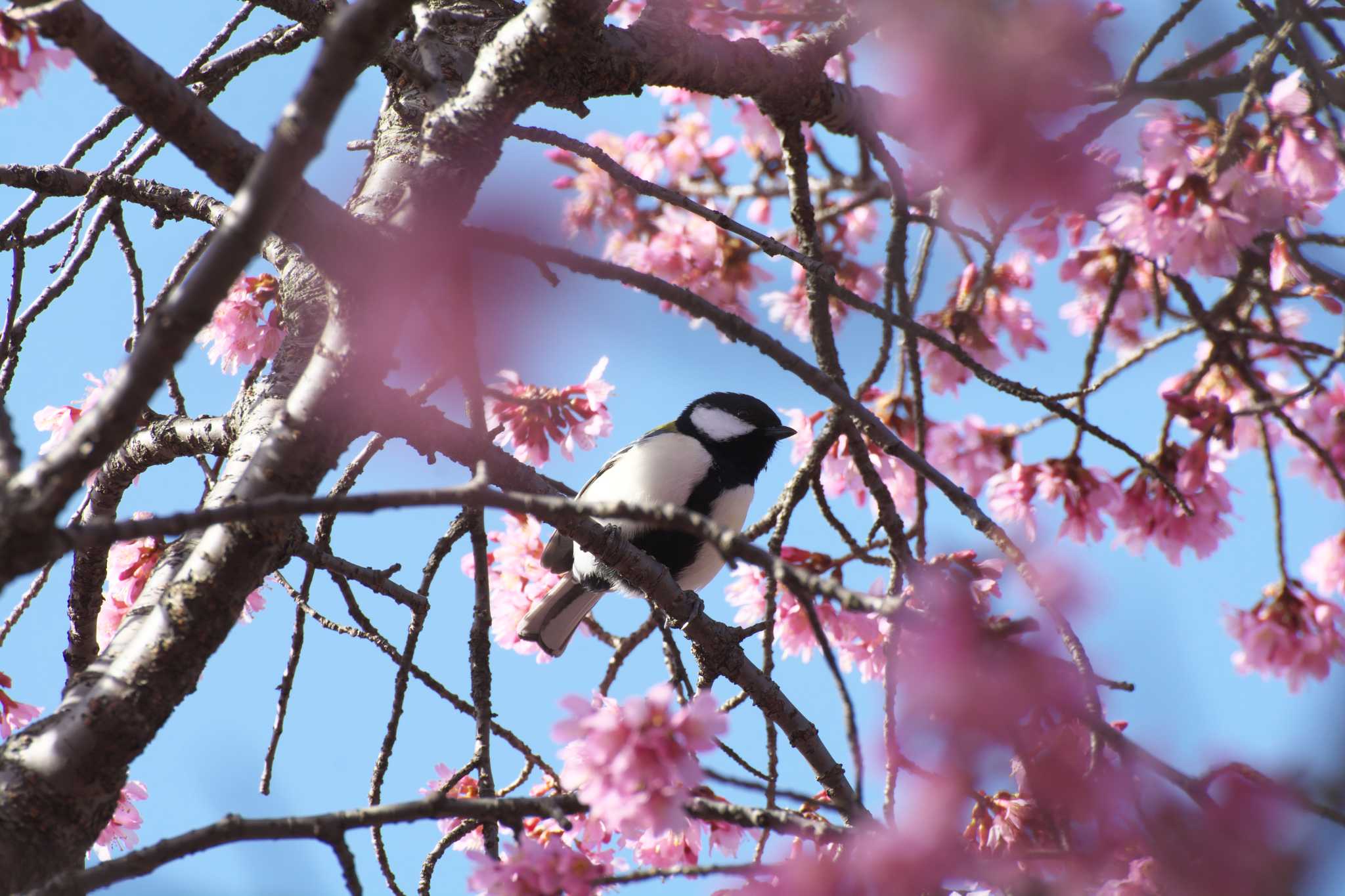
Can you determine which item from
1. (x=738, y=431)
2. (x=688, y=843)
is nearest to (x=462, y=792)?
(x=688, y=843)

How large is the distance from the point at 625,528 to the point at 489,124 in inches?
74.2

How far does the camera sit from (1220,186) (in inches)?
82.3

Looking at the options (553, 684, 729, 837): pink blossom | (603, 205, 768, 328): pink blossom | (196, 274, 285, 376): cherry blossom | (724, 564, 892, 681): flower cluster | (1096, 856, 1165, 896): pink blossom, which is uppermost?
(603, 205, 768, 328): pink blossom

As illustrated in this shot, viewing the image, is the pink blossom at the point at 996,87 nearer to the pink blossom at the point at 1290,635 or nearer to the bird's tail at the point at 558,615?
the pink blossom at the point at 1290,635

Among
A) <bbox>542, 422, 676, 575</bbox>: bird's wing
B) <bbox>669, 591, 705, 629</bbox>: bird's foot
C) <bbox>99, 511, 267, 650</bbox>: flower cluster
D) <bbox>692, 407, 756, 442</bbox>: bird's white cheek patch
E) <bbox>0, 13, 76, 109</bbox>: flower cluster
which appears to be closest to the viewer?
<bbox>0, 13, 76, 109</bbox>: flower cluster

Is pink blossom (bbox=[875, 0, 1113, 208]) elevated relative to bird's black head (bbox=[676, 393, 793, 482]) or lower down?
lower down

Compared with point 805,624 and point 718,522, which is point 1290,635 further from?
point 718,522

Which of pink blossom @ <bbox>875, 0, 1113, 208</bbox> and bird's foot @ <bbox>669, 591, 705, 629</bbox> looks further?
bird's foot @ <bbox>669, 591, 705, 629</bbox>

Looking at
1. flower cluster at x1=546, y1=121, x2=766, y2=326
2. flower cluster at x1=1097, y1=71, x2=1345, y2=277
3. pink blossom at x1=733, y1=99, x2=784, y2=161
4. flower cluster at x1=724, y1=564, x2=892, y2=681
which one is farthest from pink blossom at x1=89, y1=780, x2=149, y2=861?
pink blossom at x1=733, y1=99, x2=784, y2=161

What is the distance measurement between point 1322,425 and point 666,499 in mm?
2230

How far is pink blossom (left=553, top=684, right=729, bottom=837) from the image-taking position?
53.2 inches

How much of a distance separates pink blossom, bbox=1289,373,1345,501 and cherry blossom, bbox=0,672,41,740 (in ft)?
12.2

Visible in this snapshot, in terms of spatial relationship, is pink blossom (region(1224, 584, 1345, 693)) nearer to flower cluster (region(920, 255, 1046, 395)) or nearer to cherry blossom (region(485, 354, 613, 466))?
flower cluster (region(920, 255, 1046, 395))

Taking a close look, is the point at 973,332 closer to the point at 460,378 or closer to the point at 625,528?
the point at 625,528
